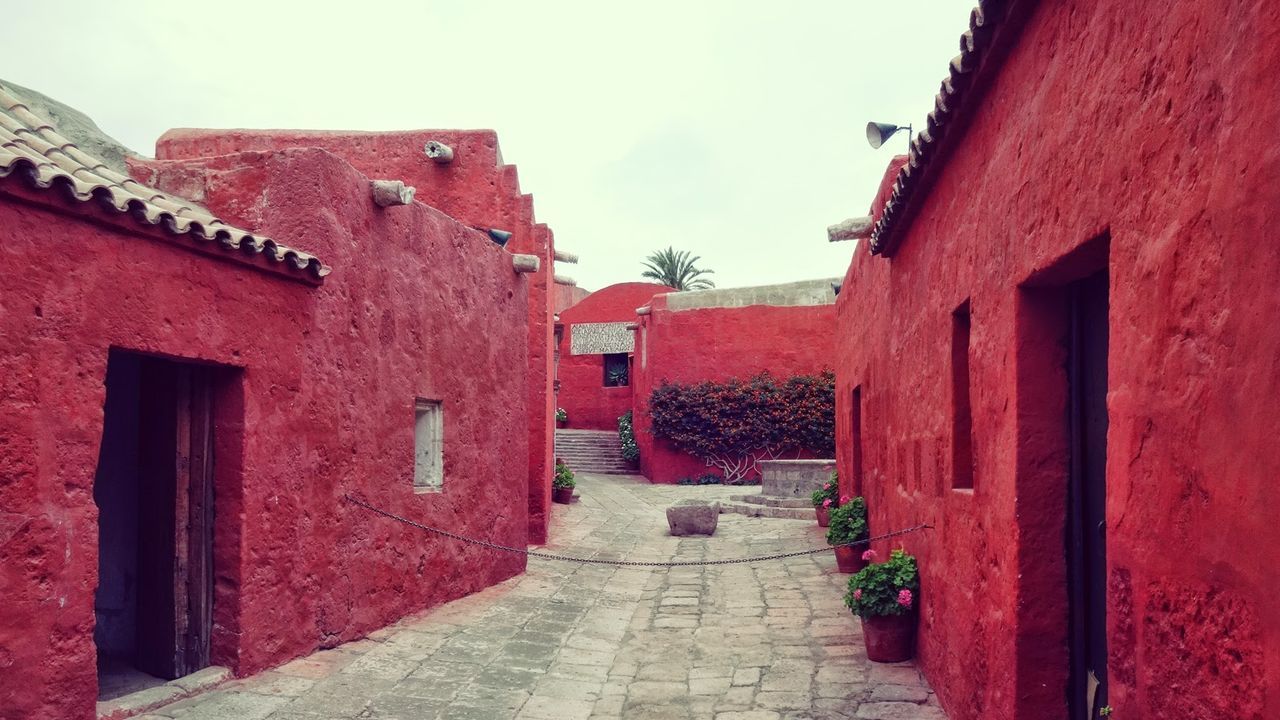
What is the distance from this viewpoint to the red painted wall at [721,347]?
2238cm

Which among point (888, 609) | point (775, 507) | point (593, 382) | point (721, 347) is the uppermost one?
point (721, 347)

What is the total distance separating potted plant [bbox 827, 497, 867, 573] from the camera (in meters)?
9.98

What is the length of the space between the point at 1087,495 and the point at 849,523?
6.35m

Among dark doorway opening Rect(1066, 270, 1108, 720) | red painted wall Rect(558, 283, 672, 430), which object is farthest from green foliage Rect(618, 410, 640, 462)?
dark doorway opening Rect(1066, 270, 1108, 720)

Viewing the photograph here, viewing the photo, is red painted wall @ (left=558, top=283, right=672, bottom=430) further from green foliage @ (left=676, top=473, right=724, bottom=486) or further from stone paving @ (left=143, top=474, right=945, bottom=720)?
stone paving @ (left=143, top=474, right=945, bottom=720)

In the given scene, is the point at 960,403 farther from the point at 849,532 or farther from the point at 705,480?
the point at 705,480

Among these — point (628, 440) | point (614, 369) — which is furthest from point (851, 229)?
point (614, 369)

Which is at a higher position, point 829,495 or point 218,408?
point 218,408

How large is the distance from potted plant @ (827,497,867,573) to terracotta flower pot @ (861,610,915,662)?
3.08 metres

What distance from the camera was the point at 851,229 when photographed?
28.9 ft

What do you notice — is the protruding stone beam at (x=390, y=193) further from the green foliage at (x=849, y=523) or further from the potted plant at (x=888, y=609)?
the green foliage at (x=849, y=523)

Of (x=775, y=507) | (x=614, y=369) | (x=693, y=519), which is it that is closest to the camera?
(x=693, y=519)

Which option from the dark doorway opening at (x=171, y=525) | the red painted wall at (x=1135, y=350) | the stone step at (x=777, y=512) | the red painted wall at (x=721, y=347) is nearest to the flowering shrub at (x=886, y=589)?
the red painted wall at (x=1135, y=350)

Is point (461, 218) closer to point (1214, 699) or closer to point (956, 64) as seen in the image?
point (956, 64)
